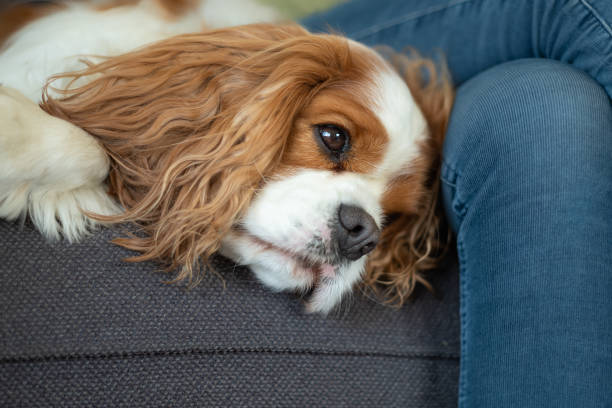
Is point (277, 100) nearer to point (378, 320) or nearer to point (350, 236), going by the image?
point (350, 236)

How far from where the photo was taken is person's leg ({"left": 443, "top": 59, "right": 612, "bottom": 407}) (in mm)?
1019

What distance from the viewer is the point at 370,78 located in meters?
1.29

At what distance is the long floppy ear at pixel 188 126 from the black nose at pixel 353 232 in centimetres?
19

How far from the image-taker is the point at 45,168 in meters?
0.99

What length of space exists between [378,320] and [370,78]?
58 cm

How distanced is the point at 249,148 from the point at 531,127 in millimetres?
600

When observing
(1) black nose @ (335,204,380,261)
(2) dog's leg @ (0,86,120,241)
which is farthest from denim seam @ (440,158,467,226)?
(2) dog's leg @ (0,86,120,241)

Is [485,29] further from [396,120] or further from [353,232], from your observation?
[353,232]

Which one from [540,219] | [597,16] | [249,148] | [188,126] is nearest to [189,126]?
[188,126]

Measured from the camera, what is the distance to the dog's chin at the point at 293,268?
110 centimetres

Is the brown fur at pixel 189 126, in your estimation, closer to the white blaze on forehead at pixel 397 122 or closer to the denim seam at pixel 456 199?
the white blaze on forehead at pixel 397 122

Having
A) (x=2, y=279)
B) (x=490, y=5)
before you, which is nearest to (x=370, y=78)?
(x=490, y=5)

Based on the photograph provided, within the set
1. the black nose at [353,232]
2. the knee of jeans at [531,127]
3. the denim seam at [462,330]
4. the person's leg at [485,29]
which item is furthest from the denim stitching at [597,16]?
the black nose at [353,232]

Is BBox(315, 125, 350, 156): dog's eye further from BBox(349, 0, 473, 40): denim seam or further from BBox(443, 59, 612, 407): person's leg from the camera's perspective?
BBox(349, 0, 473, 40): denim seam
